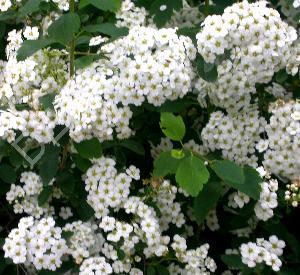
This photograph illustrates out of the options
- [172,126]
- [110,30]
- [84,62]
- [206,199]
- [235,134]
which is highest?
[110,30]

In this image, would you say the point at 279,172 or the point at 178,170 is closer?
the point at 178,170

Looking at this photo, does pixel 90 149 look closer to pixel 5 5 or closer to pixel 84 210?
pixel 84 210

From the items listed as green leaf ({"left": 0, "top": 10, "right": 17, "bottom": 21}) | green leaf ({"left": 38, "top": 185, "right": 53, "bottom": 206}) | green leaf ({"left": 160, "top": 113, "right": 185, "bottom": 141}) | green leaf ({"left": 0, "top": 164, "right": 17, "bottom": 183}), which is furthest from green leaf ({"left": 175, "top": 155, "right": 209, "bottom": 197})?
green leaf ({"left": 0, "top": 10, "right": 17, "bottom": 21})

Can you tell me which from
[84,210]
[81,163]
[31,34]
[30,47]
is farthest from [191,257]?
[31,34]

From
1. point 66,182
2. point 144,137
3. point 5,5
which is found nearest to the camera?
point 66,182

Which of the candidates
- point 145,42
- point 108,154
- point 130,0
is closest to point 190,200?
point 108,154

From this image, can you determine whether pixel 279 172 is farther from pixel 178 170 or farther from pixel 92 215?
pixel 92 215
